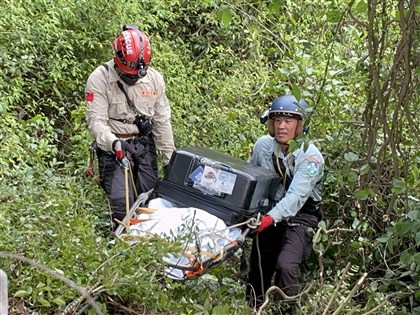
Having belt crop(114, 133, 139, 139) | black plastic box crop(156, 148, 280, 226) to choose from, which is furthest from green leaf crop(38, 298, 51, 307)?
belt crop(114, 133, 139, 139)

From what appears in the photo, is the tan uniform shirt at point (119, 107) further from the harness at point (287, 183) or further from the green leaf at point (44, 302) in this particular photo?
the green leaf at point (44, 302)

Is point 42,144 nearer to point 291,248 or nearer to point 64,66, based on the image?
point 64,66

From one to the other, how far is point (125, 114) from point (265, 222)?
5.72 feet

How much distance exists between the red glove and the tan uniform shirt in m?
1.47

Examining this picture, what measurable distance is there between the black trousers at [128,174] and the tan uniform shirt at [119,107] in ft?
0.33

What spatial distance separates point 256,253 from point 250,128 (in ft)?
10.9

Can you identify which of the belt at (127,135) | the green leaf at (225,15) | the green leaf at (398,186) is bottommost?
the belt at (127,135)

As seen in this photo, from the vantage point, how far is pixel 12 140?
6.76 metres

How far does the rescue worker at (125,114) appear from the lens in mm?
6075

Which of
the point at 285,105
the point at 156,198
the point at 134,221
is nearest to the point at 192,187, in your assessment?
the point at 156,198

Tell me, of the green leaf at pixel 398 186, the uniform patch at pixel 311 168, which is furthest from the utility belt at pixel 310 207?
the green leaf at pixel 398 186

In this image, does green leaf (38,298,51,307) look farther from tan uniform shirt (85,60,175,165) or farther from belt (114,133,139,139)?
belt (114,133,139,139)

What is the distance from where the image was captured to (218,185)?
5152 millimetres

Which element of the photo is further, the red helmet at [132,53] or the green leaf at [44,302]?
the red helmet at [132,53]
